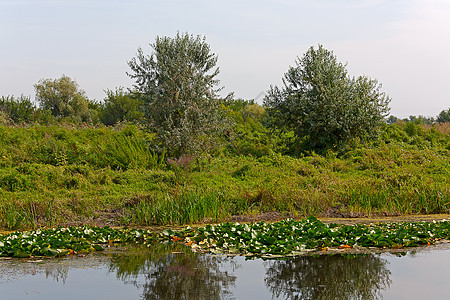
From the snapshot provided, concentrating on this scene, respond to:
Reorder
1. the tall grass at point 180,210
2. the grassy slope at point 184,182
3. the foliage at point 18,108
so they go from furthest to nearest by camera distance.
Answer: the foliage at point 18,108
the grassy slope at point 184,182
the tall grass at point 180,210

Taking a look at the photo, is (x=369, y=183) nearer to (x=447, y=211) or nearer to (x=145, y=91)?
(x=447, y=211)

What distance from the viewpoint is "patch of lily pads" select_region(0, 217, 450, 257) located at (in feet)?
24.8

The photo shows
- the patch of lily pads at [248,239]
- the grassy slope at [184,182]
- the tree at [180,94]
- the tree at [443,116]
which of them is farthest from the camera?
the tree at [443,116]

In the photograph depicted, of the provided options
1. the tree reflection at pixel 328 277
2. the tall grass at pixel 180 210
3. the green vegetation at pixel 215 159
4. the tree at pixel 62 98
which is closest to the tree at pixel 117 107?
the tree at pixel 62 98

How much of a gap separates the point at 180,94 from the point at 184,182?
4.75m

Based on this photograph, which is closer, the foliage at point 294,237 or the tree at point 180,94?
the foliage at point 294,237

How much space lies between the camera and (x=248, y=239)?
8.11 meters

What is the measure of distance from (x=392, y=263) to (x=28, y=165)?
11.9m

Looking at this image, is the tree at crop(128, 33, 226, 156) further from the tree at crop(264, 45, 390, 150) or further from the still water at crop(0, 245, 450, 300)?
the still water at crop(0, 245, 450, 300)

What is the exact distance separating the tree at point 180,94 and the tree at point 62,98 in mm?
22376

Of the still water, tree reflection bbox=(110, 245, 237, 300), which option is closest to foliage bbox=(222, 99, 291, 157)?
tree reflection bbox=(110, 245, 237, 300)

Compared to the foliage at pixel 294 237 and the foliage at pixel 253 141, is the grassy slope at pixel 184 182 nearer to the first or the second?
the foliage at pixel 253 141

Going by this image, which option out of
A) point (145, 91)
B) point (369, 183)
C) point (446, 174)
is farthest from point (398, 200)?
point (145, 91)

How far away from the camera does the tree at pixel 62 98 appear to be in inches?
1522
